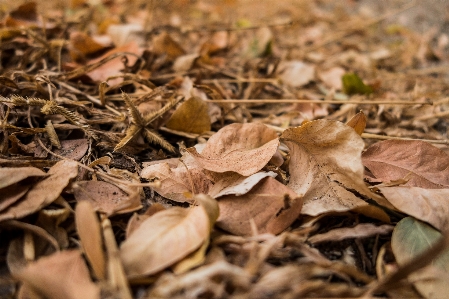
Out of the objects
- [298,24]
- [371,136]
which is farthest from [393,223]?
[298,24]

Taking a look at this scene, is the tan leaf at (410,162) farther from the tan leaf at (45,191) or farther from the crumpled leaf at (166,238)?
the tan leaf at (45,191)

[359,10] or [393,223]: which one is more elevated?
[359,10]

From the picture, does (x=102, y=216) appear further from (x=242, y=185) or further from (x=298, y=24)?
(x=298, y=24)

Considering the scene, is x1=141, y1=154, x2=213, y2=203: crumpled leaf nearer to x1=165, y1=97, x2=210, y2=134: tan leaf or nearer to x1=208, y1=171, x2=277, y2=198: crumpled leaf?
x1=208, y1=171, x2=277, y2=198: crumpled leaf

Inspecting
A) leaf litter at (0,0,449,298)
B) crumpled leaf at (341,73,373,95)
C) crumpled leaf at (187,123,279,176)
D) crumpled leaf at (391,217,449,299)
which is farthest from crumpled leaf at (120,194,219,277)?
crumpled leaf at (341,73,373,95)

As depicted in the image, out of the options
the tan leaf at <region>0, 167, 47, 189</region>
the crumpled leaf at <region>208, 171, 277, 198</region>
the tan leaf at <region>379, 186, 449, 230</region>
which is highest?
the tan leaf at <region>0, 167, 47, 189</region>

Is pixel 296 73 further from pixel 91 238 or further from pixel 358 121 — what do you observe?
pixel 91 238

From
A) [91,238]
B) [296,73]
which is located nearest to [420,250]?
[91,238]
